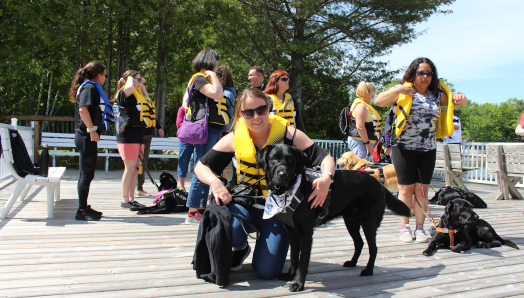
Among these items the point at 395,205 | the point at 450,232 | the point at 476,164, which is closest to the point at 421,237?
the point at 450,232

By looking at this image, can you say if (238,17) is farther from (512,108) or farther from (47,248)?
(512,108)

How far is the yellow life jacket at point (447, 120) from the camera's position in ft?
11.0

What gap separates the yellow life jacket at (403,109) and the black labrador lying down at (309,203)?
888 millimetres

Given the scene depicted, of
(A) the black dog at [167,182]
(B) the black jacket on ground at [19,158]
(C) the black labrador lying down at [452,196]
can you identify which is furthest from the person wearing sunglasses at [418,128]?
(B) the black jacket on ground at [19,158]

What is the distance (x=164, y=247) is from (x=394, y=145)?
2.34m

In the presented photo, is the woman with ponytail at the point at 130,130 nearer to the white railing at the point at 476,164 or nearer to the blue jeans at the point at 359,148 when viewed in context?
the blue jeans at the point at 359,148

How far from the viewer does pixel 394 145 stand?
11.8ft

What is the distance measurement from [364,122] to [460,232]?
1.73 metres

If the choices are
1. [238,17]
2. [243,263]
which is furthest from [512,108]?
[243,263]

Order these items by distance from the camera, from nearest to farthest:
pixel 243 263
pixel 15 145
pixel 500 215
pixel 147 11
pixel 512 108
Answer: pixel 243 263 → pixel 15 145 → pixel 500 215 → pixel 147 11 → pixel 512 108

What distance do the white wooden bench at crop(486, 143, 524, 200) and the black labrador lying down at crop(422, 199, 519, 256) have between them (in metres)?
4.18

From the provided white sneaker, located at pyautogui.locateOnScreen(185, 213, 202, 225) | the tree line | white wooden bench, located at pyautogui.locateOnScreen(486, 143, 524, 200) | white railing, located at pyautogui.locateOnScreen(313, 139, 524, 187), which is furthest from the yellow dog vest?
the tree line

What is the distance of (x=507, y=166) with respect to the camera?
702 cm

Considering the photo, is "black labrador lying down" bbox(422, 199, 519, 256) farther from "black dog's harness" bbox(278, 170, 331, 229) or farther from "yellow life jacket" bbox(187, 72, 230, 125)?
"yellow life jacket" bbox(187, 72, 230, 125)
